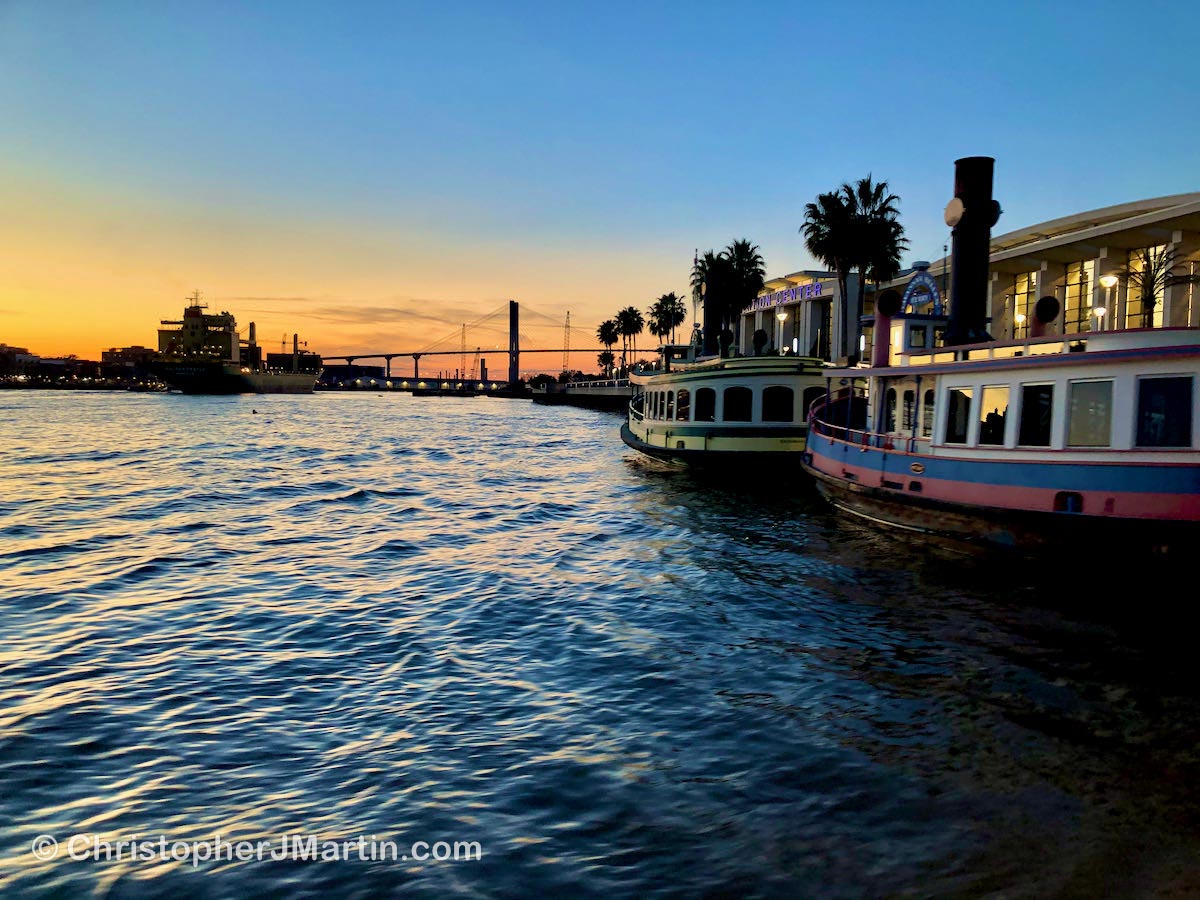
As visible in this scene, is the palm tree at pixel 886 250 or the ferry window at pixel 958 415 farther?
the palm tree at pixel 886 250

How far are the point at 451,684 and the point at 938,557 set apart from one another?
10471mm

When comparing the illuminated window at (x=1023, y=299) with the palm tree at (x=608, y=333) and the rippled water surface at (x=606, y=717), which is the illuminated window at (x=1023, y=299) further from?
the palm tree at (x=608, y=333)

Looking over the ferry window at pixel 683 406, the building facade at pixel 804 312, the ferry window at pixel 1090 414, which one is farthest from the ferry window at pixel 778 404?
the building facade at pixel 804 312

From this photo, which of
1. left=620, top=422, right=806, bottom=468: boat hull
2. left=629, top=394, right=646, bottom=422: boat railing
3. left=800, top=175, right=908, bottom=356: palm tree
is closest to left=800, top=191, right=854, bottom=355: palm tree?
left=800, top=175, right=908, bottom=356: palm tree

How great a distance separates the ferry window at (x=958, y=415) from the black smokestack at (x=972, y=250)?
4.37m

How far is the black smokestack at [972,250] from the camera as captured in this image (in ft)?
63.3

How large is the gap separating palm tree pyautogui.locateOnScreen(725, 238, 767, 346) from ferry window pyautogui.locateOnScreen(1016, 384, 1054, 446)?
64830 mm

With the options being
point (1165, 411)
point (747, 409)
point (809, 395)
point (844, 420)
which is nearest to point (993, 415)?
point (1165, 411)

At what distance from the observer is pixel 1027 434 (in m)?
13.7

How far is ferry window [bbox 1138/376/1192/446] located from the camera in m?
11.6

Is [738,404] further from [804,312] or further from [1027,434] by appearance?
[804,312]

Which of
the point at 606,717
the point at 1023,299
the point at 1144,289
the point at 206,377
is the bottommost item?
the point at 606,717

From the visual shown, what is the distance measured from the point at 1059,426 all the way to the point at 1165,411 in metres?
1.54

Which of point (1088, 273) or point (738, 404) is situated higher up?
point (1088, 273)
